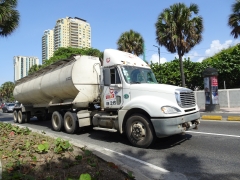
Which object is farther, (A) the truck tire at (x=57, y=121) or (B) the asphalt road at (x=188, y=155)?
(A) the truck tire at (x=57, y=121)

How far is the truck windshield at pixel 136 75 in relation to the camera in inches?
282

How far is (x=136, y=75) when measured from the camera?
7391mm

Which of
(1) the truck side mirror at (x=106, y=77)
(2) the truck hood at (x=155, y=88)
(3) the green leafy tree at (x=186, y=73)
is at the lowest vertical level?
(2) the truck hood at (x=155, y=88)

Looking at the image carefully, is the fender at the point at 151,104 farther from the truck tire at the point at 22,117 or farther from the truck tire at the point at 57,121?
the truck tire at the point at 22,117

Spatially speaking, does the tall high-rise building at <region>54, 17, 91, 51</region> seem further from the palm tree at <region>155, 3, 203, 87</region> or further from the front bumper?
the front bumper

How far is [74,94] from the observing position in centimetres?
887

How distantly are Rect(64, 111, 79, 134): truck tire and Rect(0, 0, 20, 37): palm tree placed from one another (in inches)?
346

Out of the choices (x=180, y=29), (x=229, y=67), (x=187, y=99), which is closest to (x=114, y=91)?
(x=187, y=99)

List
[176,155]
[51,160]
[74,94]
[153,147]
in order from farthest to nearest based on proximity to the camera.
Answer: [74,94], [153,147], [176,155], [51,160]

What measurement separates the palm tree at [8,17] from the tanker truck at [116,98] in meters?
5.74

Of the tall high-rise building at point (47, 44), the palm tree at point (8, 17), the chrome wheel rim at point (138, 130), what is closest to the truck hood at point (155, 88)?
the chrome wheel rim at point (138, 130)

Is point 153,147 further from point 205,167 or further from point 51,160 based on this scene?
point 51,160

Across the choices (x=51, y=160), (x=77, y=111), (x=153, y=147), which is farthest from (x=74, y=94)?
(x=51, y=160)

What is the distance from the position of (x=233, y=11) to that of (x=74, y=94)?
14264 millimetres
